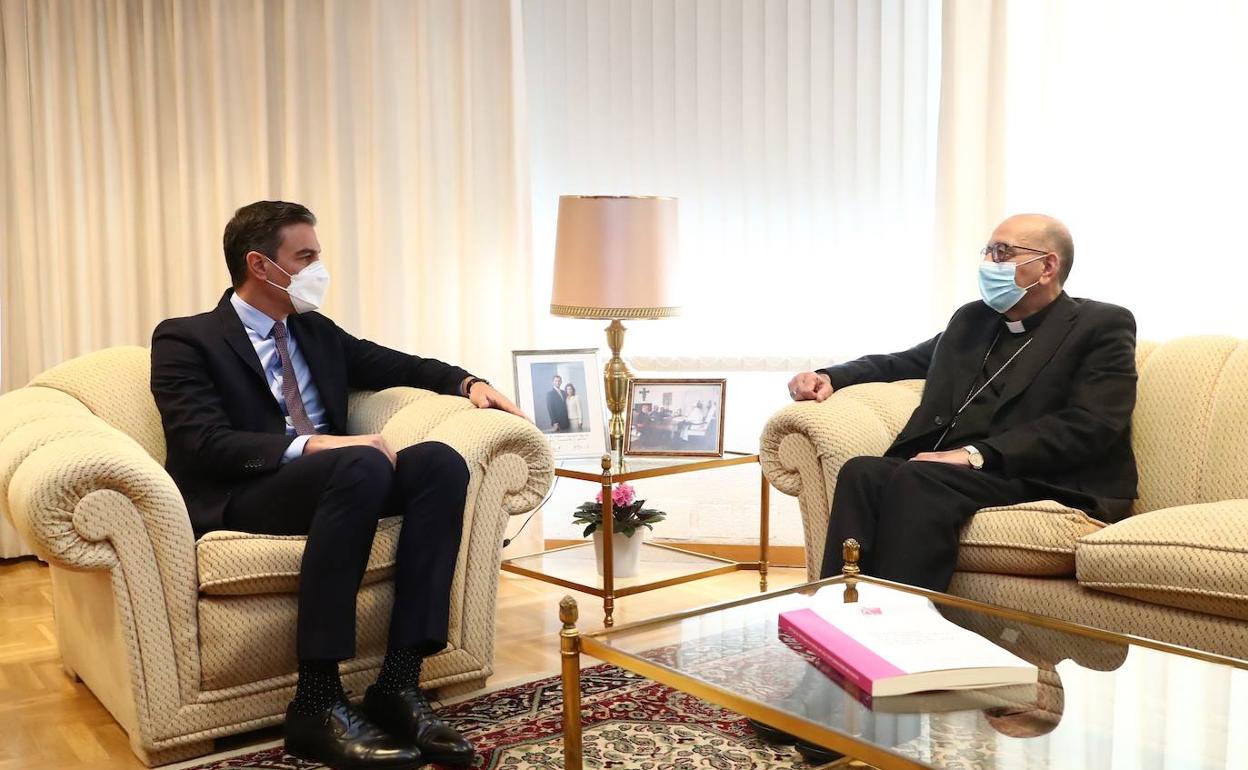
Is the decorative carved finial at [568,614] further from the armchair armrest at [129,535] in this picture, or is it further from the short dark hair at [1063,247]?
the short dark hair at [1063,247]

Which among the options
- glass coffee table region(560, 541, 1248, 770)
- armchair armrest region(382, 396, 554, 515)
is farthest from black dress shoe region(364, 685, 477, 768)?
glass coffee table region(560, 541, 1248, 770)

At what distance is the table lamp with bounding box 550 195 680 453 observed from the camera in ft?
10.9

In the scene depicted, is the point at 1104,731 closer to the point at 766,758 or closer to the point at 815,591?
the point at 815,591

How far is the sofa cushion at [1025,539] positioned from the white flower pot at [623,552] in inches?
45.2

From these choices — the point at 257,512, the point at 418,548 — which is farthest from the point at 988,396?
the point at 257,512

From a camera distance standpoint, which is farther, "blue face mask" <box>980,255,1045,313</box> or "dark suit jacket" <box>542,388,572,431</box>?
"dark suit jacket" <box>542,388,572,431</box>

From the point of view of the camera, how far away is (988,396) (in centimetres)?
286

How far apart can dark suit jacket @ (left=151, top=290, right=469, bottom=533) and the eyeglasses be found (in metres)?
1.65

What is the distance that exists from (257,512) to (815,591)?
3.93 ft

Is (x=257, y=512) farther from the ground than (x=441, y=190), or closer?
closer

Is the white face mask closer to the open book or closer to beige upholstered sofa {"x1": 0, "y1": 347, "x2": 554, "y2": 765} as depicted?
beige upholstered sofa {"x1": 0, "y1": 347, "x2": 554, "y2": 765}

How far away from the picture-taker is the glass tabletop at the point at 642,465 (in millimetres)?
3190

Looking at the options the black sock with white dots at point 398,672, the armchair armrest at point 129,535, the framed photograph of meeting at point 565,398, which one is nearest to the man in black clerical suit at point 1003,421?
the framed photograph of meeting at point 565,398

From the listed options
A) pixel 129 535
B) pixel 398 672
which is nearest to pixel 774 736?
pixel 398 672
